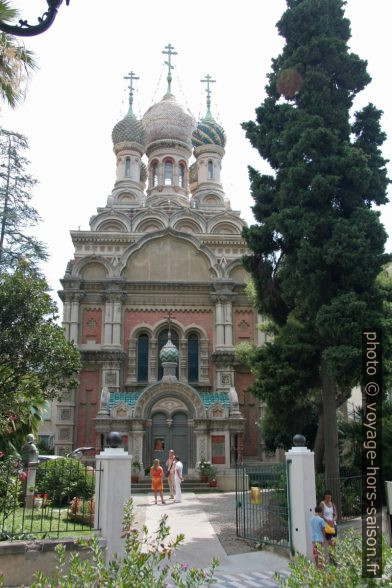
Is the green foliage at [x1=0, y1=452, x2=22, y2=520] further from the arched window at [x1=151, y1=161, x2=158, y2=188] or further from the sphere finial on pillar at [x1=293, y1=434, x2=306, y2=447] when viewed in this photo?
the arched window at [x1=151, y1=161, x2=158, y2=188]

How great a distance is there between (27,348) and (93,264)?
15916 mm

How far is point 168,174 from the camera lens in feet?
132

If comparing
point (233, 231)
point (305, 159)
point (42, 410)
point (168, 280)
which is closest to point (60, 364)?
point (42, 410)

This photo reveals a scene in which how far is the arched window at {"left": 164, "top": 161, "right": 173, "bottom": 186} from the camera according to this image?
1571 inches

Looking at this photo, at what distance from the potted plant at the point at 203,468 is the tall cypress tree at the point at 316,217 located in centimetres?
838

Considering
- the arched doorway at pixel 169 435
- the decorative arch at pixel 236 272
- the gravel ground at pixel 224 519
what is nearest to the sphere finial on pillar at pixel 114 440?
the gravel ground at pixel 224 519

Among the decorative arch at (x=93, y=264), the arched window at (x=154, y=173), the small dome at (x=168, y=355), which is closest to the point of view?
the small dome at (x=168, y=355)

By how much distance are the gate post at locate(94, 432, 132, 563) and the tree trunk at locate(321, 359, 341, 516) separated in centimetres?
593

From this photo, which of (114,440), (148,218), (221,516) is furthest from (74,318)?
(114,440)

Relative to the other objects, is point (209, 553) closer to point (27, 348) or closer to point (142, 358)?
point (27, 348)

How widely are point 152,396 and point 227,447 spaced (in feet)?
12.9

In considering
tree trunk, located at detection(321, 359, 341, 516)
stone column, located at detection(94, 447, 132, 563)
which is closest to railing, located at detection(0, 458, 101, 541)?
stone column, located at detection(94, 447, 132, 563)

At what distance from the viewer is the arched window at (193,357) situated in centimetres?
2967

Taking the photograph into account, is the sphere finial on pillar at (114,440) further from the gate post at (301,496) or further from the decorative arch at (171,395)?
the decorative arch at (171,395)
